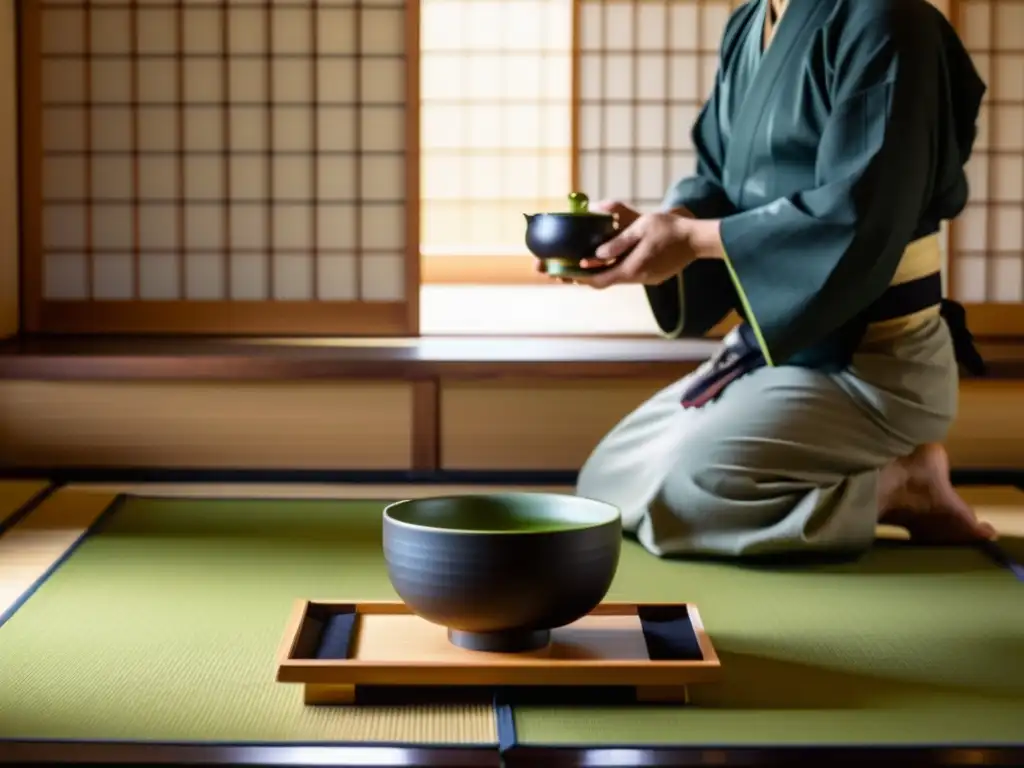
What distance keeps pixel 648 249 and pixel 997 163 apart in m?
2.83

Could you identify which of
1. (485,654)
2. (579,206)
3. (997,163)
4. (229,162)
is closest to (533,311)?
(229,162)

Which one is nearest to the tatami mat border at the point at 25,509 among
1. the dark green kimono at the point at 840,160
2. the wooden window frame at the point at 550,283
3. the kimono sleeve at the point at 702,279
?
the kimono sleeve at the point at 702,279

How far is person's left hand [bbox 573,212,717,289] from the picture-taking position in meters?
2.64

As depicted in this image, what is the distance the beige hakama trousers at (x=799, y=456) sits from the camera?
→ 2807mm

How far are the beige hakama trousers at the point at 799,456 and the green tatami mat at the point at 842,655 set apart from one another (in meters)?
0.06

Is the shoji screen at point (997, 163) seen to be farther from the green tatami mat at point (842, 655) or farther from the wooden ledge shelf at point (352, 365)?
the green tatami mat at point (842, 655)

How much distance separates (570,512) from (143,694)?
0.64 meters

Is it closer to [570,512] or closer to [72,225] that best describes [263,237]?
[72,225]

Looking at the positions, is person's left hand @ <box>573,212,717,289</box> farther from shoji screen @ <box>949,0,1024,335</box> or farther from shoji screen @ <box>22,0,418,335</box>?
shoji screen @ <box>949,0,1024,335</box>

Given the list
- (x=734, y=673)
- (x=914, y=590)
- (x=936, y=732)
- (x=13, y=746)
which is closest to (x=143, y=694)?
(x=13, y=746)

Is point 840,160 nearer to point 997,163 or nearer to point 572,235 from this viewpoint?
point 572,235

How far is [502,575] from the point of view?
5.91 ft

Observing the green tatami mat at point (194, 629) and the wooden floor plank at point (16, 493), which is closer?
the green tatami mat at point (194, 629)

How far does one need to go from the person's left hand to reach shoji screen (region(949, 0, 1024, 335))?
2626 mm
